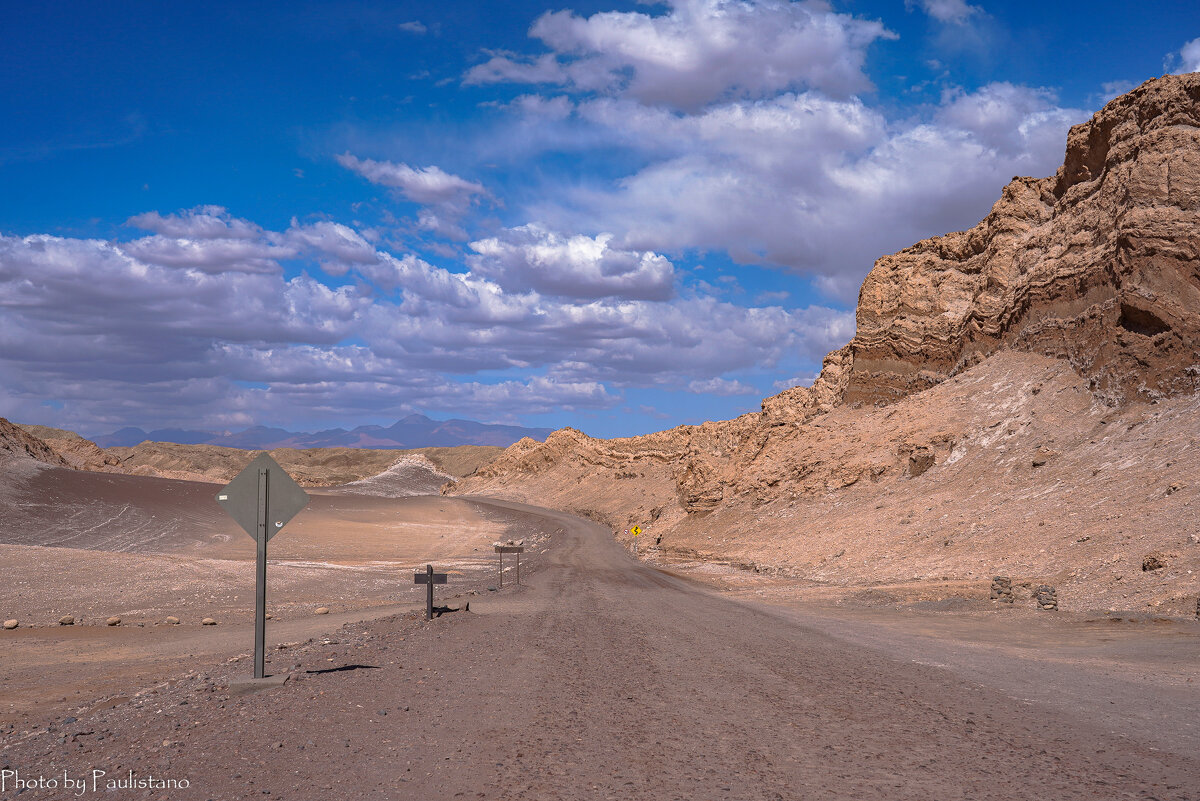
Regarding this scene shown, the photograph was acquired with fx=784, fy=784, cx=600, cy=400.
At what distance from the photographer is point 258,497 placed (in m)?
9.34

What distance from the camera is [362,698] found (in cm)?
910

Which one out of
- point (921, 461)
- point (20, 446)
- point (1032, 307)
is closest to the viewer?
point (921, 461)

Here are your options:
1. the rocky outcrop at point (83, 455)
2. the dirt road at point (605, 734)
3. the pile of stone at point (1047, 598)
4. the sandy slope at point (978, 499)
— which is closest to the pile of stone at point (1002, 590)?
the sandy slope at point (978, 499)

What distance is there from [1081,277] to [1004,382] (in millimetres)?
5704

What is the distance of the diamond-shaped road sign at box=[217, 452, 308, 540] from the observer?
30.4ft

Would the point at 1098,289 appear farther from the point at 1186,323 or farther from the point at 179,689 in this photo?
the point at 179,689

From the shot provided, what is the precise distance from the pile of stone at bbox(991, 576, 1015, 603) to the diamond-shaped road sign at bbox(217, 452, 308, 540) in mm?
17850

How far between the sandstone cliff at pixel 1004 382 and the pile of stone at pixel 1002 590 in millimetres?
2461

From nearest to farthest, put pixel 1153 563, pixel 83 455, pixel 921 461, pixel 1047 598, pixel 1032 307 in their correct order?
pixel 1153 563 < pixel 1047 598 < pixel 921 461 < pixel 1032 307 < pixel 83 455

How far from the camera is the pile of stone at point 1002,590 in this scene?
1997 centimetres

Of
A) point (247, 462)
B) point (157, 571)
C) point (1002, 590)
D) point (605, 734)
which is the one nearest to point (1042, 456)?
point (1002, 590)

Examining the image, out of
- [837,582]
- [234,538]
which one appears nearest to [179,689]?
[837,582]

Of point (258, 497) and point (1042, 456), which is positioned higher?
point (1042, 456)

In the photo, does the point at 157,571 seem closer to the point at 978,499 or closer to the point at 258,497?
the point at 258,497
